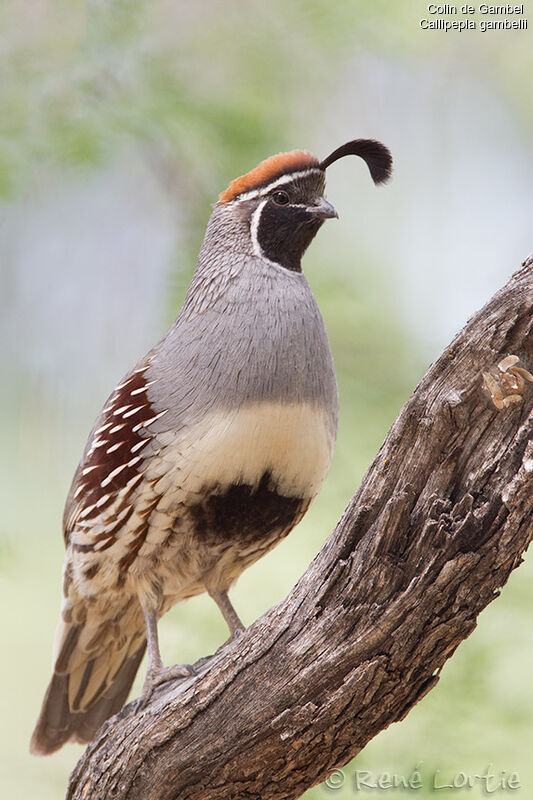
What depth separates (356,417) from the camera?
3605 mm

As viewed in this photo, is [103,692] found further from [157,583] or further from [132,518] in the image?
[132,518]

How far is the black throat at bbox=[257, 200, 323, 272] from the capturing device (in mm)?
2945

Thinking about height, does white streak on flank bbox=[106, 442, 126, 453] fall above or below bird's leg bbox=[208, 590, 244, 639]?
above

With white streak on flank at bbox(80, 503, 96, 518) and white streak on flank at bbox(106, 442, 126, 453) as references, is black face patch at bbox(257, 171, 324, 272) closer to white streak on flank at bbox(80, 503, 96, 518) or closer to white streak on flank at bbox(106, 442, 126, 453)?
white streak on flank at bbox(106, 442, 126, 453)

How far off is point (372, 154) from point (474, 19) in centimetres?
108

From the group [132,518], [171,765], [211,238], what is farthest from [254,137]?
[171,765]

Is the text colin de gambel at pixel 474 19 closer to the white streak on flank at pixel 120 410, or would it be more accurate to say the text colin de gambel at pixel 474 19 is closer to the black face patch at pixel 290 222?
the black face patch at pixel 290 222

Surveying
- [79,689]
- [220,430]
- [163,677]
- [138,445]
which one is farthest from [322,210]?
[79,689]

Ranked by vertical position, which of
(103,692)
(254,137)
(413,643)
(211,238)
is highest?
(254,137)

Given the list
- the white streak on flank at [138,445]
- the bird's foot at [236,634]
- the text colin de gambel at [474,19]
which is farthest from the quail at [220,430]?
the text colin de gambel at [474,19]

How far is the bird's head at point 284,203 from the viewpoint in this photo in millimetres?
2916

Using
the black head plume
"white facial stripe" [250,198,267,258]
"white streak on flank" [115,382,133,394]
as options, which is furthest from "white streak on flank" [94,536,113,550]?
the black head plume

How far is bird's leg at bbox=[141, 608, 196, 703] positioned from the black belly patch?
390 millimetres

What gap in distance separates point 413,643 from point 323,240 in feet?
6.76
